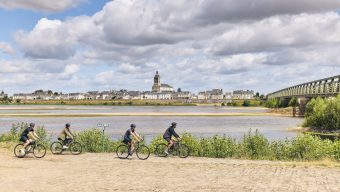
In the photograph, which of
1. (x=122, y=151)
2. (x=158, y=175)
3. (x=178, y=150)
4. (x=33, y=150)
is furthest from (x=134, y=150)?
(x=158, y=175)

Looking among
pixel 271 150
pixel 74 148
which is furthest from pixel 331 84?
pixel 74 148

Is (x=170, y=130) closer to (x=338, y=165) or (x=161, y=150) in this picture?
(x=161, y=150)

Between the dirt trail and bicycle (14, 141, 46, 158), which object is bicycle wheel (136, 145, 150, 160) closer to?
the dirt trail

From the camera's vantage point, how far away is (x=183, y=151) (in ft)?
90.9

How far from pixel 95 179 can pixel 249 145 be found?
1366 centimetres

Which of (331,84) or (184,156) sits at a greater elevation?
(331,84)

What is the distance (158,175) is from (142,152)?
22.3ft

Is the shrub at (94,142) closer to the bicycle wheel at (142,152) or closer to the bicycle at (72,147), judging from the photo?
the bicycle at (72,147)

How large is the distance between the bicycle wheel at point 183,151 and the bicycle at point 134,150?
6.78 ft

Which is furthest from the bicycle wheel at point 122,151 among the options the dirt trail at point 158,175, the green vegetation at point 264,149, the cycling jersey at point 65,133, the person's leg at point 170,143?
the cycling jersey at point 65,133

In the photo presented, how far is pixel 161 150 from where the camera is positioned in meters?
28.8

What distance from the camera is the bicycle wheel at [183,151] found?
90.6 ft

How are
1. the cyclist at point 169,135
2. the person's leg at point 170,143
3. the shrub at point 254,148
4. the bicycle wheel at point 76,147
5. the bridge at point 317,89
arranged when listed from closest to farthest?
the cyclist at point 169,135 < the person's leg at point 170,143 < the bicycle wheel at point 76,147 < the shrub at point 254,148 < the bridge at point 317,89

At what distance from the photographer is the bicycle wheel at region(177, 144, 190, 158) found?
90.6ft
